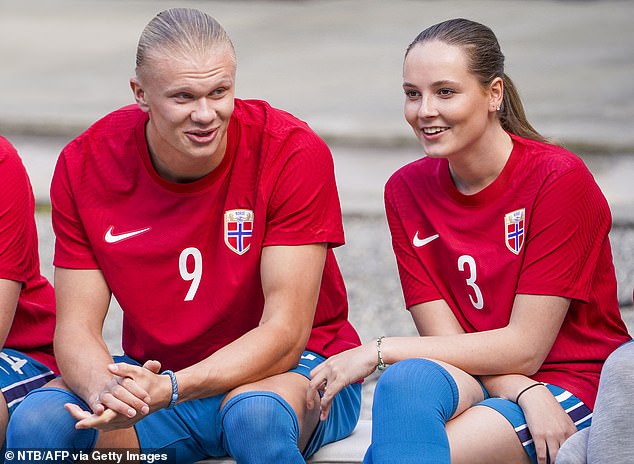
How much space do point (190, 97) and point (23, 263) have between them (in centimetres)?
72

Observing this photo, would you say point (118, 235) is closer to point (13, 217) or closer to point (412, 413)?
point (13, 217)

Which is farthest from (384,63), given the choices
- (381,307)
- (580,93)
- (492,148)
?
(492,148)

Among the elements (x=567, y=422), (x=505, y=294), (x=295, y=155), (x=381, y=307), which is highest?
(x=295, y=155)

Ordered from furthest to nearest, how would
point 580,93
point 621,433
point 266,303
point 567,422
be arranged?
point 580,93 → point 266,303 → point 567,422 → point 621,433

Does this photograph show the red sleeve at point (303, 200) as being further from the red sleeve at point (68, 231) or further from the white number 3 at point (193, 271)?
the red sleeve at point (68, 231)

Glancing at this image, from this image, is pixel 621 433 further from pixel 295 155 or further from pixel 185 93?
pixel 185 93

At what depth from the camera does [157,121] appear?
3.16m

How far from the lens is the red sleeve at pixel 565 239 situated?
3.08m

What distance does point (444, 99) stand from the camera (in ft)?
10.4

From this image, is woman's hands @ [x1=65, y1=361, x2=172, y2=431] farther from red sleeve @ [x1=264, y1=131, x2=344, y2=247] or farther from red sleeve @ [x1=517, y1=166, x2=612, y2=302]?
red sleeve @ [x1=517, y1=166, x2=612, y2=302]

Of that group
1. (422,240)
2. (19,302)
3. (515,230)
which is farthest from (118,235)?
(515,230)

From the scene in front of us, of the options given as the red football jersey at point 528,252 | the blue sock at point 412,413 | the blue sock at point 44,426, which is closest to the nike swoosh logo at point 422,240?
the red football jersey at point 528,252

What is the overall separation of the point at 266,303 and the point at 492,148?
0.74 metres

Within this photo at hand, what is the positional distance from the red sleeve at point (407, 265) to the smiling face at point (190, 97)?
0.54 meters
